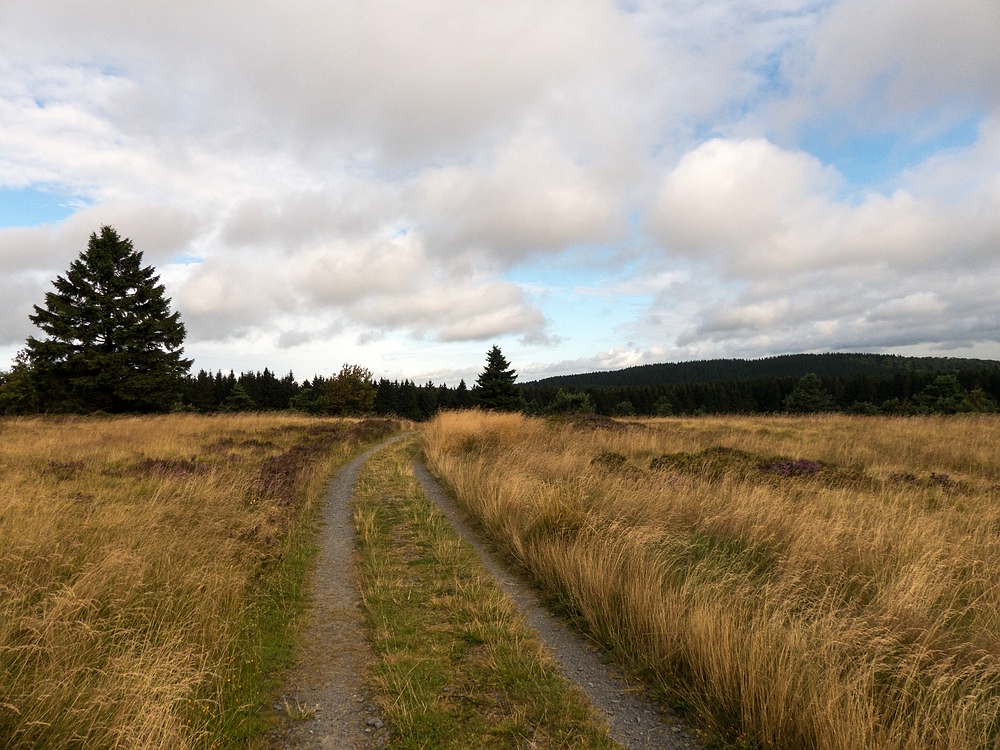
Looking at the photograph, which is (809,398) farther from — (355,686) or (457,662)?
(355,686)

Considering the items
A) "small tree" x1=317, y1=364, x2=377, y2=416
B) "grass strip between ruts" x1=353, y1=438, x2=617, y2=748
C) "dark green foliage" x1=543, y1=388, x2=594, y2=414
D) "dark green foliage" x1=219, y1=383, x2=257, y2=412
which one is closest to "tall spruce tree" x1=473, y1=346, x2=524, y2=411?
"dark green foliage" x1=543, y1=388, x2=594, y2=414

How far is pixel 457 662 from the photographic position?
4180 millimetres

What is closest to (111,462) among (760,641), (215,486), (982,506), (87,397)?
(215,486)

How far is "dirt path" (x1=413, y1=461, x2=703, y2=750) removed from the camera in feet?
10.5

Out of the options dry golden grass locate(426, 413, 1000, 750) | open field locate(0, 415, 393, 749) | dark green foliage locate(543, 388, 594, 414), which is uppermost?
dark green foliage locate(543, 388, 594, 414)

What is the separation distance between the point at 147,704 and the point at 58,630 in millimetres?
1285

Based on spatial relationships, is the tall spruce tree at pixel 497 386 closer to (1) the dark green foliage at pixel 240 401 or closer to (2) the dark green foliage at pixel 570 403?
(2) the dark green foliage at pixel 570 403

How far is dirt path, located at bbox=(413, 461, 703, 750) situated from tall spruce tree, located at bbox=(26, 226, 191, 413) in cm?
3178

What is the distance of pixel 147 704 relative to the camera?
292 centimetres

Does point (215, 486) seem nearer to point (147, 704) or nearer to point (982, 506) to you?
point (147, 704)

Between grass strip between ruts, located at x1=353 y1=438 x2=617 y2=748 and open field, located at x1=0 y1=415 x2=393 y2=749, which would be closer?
open field, located at x1=0 y1=415 x2=393 y2=749

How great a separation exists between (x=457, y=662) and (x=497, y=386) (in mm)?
38820

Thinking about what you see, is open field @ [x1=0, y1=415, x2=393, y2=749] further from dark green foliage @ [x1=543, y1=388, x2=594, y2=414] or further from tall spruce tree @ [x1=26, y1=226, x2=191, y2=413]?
dark green foliage @ [x1=543, y1=388, x2=594, y2=414]

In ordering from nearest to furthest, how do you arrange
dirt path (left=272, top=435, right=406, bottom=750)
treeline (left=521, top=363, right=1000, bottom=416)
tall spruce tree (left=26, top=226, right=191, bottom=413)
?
dirt path (left=272, top=435, right=406, bottom=750)
tall spruce tree (left=26, top=226, right=191, bottom=413)
treeline (left=521, top=363, right=1000, bottom=416)
